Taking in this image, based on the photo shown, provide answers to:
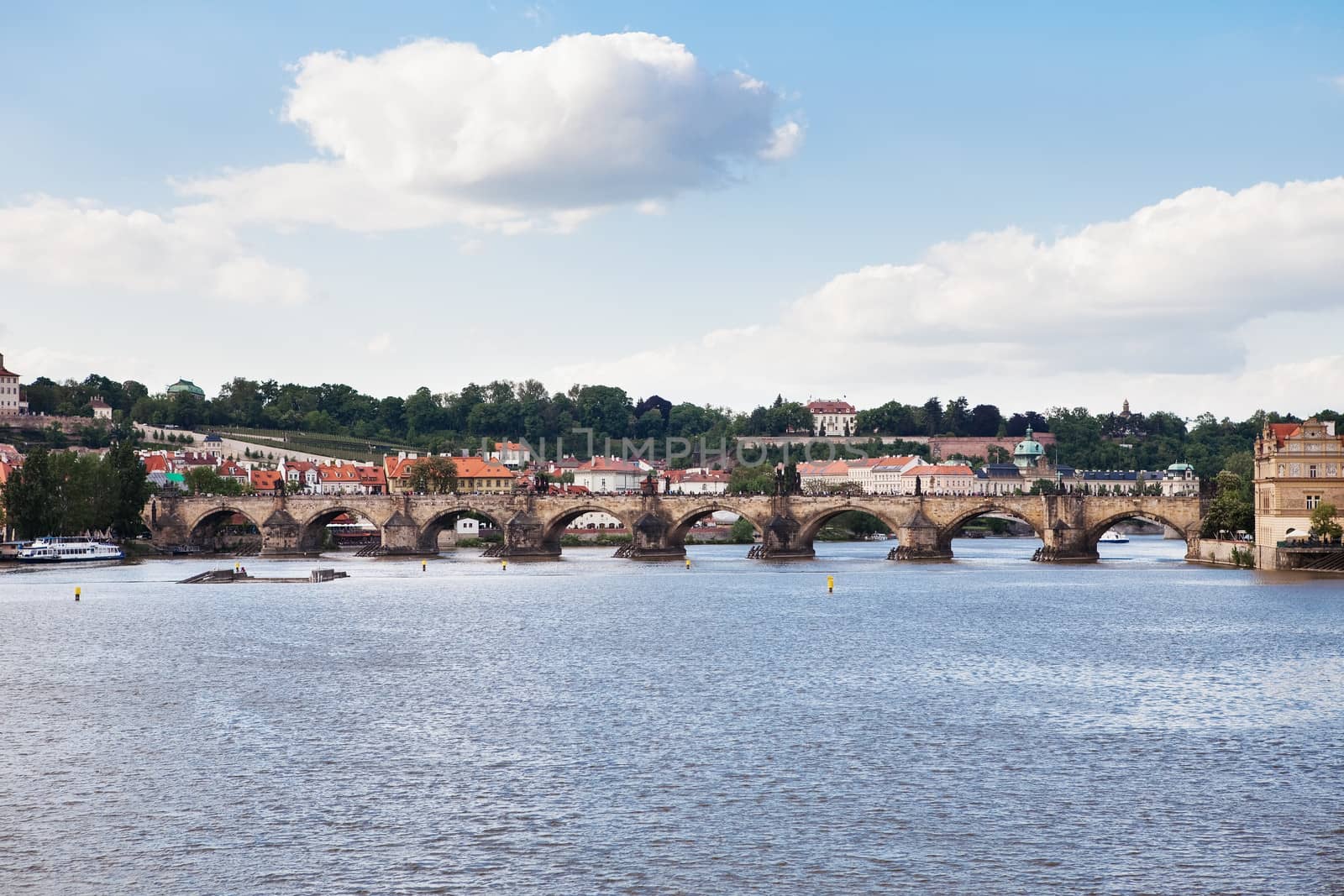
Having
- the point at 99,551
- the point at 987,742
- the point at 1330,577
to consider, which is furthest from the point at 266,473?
the point at 987,742

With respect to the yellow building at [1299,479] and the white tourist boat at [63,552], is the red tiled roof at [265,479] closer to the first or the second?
the white tourist boat at [63,552]

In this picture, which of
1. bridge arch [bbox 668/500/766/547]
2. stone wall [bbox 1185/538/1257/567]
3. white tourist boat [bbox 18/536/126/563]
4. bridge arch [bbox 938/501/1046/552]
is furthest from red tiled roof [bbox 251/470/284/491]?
stone wall [bbox 1185/538/1257/567]

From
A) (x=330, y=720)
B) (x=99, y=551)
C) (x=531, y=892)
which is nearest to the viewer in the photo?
(x=531, y=892)

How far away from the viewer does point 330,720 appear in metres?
35.1

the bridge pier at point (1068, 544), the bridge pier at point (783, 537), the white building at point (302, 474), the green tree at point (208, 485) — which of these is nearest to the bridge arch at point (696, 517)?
the bridge pier at point (783, 537)

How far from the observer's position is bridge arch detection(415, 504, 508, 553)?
372 ft

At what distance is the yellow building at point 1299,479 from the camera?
7912cm

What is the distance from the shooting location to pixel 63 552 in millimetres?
102812

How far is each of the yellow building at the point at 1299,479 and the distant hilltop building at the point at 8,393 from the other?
161634mm

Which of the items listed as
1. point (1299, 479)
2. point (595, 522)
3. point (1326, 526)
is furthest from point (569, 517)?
point (1326, 526)

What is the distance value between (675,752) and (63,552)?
82701 mm

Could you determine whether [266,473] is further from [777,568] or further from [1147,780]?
[1147,780]

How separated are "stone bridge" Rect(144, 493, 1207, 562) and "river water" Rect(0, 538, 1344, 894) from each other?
37008mm

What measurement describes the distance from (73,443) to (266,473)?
36397mm
